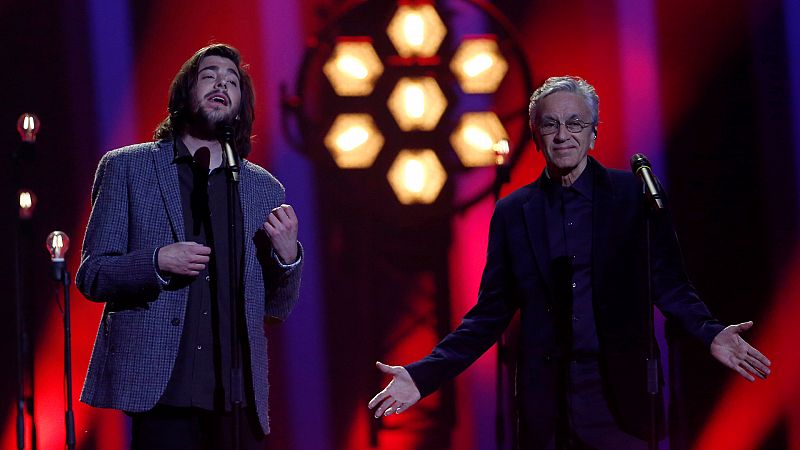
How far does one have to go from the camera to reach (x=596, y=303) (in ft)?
8.21

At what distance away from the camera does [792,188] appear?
4.53 meters

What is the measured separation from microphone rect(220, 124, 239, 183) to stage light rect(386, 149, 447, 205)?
2204 mm

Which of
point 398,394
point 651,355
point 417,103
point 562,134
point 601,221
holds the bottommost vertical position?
point 398,394

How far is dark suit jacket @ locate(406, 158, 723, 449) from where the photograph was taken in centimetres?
248

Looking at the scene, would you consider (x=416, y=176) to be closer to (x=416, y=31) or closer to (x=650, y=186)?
(x=416, y=31)

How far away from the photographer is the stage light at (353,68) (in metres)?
4.53

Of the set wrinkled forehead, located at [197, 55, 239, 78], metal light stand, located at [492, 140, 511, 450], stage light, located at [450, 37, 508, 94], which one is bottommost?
metal light stand, located at [492, 140, 511, 450]

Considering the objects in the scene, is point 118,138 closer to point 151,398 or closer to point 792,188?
point 151,398

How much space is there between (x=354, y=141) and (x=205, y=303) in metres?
2.23

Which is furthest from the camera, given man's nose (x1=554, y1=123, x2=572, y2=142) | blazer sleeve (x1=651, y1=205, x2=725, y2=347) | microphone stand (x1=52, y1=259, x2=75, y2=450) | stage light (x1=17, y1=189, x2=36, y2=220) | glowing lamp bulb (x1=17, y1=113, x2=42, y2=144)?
stage light (x1=17, y1=189, x2=36, y2=220)

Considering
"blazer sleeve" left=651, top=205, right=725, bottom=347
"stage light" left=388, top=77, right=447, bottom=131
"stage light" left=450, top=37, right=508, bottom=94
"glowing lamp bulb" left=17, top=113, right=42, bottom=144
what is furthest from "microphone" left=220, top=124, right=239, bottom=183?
"stage light" left=450, top=37, right=508, bottom=94

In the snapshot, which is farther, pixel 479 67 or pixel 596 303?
pixel 479 67

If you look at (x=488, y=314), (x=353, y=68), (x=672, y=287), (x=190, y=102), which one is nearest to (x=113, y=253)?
(x=190, y=102)

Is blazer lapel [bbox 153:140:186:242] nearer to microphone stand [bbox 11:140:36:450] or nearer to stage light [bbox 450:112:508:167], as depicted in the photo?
microphone stand [bbox 11:140:36:450]
